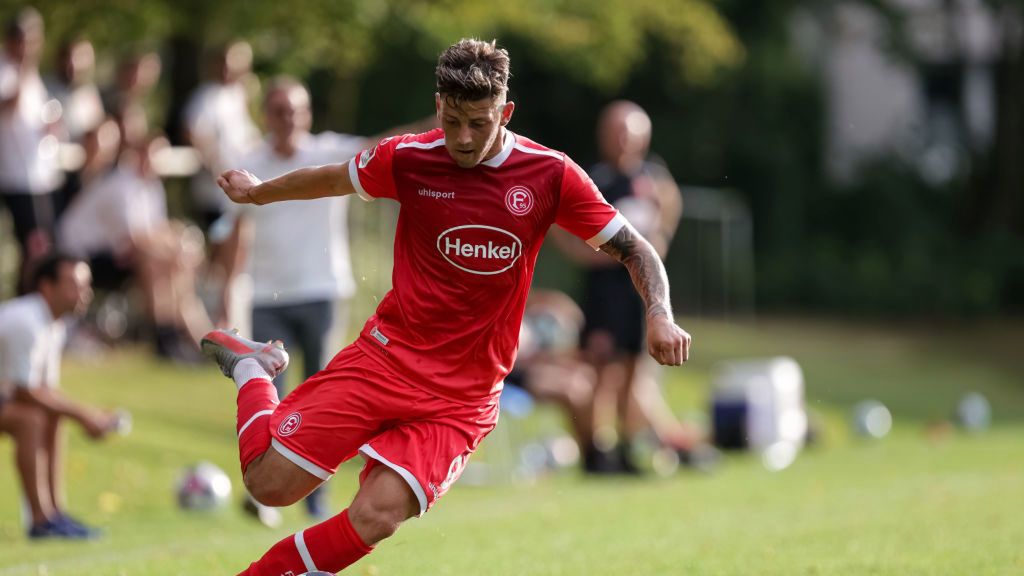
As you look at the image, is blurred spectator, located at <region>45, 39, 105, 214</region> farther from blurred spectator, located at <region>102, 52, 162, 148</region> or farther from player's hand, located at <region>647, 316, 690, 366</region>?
player's hand, located at <region>647, 316, 690, 366</region>

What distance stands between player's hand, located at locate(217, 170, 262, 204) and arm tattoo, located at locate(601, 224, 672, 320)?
1.53m

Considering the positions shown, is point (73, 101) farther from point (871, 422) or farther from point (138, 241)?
point (871, 422)

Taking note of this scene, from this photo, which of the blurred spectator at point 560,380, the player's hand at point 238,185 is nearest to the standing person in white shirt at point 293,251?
the blurred spectator at point 560,380

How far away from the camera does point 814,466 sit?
47.7 feet

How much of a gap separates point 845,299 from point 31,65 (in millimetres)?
17233

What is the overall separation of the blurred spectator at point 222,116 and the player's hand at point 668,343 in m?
10.1

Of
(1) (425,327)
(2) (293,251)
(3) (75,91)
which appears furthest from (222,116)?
(1) (425,327)

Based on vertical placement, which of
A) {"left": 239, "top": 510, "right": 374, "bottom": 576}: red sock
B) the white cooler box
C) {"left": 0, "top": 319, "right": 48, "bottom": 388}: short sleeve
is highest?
{"left": 239, "top": 510, "right": 374, "bottom": 576}: red sock

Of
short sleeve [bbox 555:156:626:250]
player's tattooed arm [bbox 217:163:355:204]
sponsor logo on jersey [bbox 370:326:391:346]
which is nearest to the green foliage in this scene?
player's tattooed arm [bbox 217:163:355:204]

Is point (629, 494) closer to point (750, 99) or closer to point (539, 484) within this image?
point (539, 484)

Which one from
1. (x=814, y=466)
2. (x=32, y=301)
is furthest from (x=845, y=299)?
(x=32, y=301)

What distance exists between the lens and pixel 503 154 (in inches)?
254

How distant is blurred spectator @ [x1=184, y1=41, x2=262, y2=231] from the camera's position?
51.9 ft

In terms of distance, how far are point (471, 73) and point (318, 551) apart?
1.98 metres
